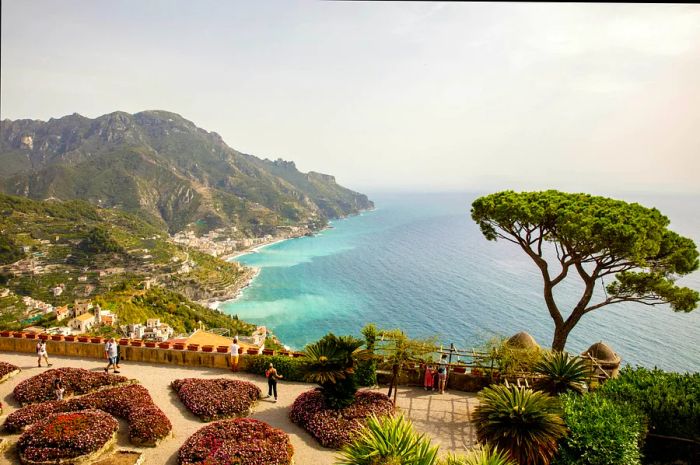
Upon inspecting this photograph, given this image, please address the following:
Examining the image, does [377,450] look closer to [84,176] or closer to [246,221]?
[246,221]

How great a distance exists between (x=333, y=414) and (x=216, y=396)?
3.76 m

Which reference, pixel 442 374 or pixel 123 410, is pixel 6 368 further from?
pixel 442 374

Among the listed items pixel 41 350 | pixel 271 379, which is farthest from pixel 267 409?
pixel 41 350

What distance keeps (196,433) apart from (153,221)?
162 m

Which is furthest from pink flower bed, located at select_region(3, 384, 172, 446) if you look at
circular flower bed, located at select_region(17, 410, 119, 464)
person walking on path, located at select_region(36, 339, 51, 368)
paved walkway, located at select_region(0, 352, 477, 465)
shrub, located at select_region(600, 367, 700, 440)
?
shrub, located at select_region(600, 367, 700, 440)

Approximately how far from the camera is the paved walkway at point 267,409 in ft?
35.4

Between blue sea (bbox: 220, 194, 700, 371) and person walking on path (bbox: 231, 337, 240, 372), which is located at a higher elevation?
person walking on path (bbox: 231, 337, 240, 372)

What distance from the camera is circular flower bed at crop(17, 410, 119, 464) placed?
977cm

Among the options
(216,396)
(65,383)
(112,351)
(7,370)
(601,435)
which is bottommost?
(7,370)

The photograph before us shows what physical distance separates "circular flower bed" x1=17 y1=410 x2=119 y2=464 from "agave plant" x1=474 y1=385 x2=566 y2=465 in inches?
363

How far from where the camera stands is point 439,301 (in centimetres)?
8169

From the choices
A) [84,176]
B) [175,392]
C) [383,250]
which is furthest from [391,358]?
[84,176]

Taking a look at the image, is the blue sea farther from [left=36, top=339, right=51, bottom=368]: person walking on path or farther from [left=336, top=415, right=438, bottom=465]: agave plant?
[left=336, top=415, right=438, bottom=465]: agave plant

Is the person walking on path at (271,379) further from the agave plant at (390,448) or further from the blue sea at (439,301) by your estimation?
the blue sea at (439,301)
